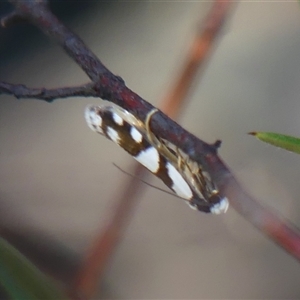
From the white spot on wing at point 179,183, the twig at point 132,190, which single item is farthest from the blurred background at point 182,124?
the white spot on wing at point 179,183

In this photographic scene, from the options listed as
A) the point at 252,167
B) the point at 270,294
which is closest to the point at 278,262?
the point at 270,294

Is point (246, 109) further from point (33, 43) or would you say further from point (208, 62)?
point (33, 43)

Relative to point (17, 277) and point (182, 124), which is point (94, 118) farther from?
point (182, 124)

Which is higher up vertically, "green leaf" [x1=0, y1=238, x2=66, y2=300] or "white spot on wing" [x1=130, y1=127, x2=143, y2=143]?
"white spot on wing" [x1=130, y1=127, x2=143, y2=143]

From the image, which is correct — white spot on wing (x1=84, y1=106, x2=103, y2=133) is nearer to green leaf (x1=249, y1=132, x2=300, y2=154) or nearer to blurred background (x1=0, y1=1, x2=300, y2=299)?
green leaf (x1=249, y1=132, x2=300, y2=154)

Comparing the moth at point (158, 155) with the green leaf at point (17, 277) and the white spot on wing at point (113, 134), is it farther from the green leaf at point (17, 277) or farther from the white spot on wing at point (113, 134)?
the green leaf at point (17, 277)

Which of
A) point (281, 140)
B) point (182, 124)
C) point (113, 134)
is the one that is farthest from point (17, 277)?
point (182, 124)

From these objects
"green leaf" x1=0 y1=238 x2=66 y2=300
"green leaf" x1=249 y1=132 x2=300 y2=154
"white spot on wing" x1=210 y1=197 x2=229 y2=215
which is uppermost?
"green leaf" x1=249 y1=132 x2=300 y2=154

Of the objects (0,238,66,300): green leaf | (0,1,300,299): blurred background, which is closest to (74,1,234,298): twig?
(0,1,300,299): blurred background
